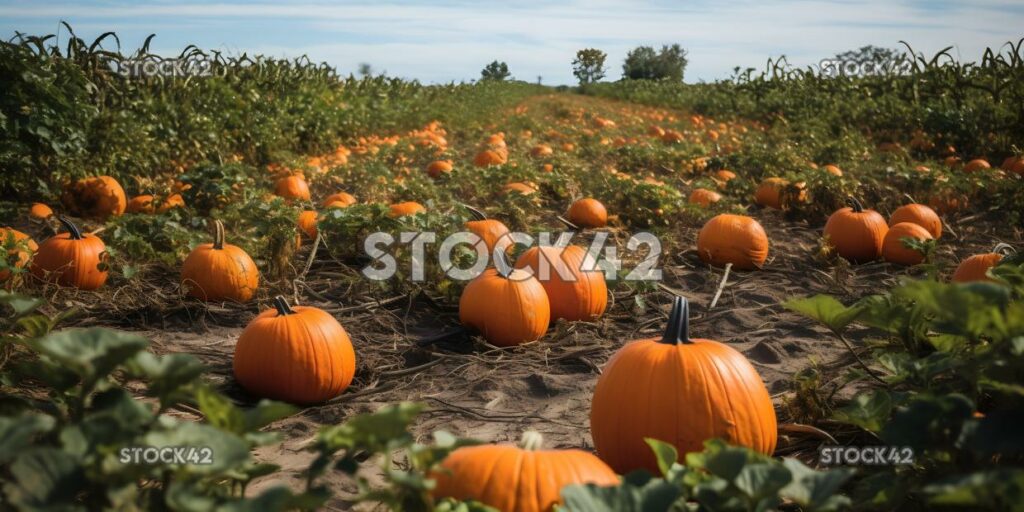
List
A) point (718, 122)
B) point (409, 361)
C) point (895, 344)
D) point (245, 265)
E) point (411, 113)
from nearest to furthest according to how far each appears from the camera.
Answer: point (895, 344), point (409, 361), point (245, 265), point (411, 113), point (718, 122)

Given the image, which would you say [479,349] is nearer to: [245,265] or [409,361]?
[409,361]

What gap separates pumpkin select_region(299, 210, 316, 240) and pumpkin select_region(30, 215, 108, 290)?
5.38 feet

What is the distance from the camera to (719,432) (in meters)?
2.76

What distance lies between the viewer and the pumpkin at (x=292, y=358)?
371 cm

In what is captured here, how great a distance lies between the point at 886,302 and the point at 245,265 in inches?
147

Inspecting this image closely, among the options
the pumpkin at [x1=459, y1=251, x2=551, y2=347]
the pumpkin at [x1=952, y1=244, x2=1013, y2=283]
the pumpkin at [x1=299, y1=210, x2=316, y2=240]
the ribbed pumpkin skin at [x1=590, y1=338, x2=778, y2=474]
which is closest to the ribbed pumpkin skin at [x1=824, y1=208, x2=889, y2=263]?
the pumpkin at [x1=952, y1=244, x2=1013, y2=283]

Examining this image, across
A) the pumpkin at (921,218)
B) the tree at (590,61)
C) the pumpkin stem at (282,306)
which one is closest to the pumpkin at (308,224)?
the pumpkin stem at (282,306)

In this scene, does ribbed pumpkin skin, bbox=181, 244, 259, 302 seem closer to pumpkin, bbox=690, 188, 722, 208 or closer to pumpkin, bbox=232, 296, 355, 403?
pumpkin, bbox=232, 296, 355, 403

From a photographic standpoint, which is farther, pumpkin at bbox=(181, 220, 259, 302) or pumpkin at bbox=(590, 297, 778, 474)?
pumpkin at bbox=(181, 220, 259, 302)

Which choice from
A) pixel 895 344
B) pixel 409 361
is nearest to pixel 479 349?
pixel 409 361

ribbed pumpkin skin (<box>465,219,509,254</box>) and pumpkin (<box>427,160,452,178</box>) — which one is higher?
pumpkin (<box>427,160,452,178</box>)

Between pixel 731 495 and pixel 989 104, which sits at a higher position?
pixel 989 104

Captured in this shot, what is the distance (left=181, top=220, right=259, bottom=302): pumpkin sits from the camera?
16.5ft

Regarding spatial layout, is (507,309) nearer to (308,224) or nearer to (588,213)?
(308,224)
